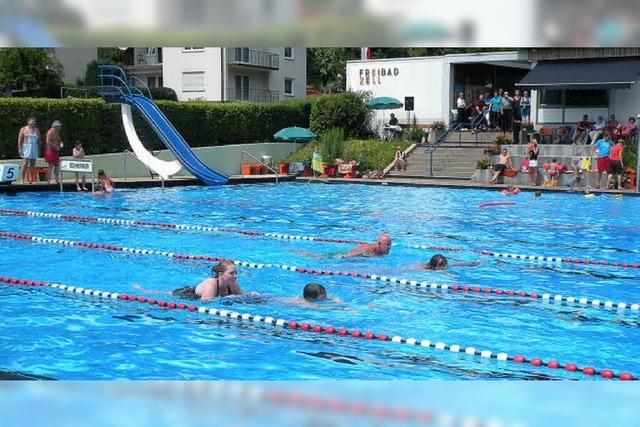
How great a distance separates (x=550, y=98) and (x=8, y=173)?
19.5 m

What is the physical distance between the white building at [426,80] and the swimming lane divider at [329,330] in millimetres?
25502

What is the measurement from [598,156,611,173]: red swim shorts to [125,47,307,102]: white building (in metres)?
22.6

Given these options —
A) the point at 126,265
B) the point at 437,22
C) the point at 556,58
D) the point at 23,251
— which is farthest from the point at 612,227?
the point at 437,22

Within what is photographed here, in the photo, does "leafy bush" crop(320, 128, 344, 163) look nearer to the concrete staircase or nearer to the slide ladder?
the concrete staircase

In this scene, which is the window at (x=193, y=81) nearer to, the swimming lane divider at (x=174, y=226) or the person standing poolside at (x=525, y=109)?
the person standing poolside at (x=525, y=109)

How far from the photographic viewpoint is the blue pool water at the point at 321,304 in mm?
6277

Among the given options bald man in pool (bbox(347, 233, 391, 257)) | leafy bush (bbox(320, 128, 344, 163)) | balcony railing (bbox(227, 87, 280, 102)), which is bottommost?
bald man in pool (bbox(347, 233, 391, 257))

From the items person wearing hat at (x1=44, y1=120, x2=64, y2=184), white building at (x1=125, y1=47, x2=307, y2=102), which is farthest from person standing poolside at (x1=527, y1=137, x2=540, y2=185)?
white building at (x1=125, y1=47, x2=307, y2=102)

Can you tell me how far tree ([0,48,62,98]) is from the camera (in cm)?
2936

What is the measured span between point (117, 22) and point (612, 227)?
15.4 meters

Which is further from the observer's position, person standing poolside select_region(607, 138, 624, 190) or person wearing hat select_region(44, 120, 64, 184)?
person standing poolside select_region(607, 138, 624, 190)

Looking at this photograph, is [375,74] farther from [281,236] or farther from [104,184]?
[281,236]

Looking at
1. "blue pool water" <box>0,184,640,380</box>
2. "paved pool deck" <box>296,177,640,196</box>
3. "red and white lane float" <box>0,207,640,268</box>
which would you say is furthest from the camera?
"paved pool deck" <box>296,177,640,196</box>

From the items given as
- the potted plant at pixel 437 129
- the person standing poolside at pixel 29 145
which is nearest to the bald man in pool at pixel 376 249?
the person standing poolside at pixel 29 145
